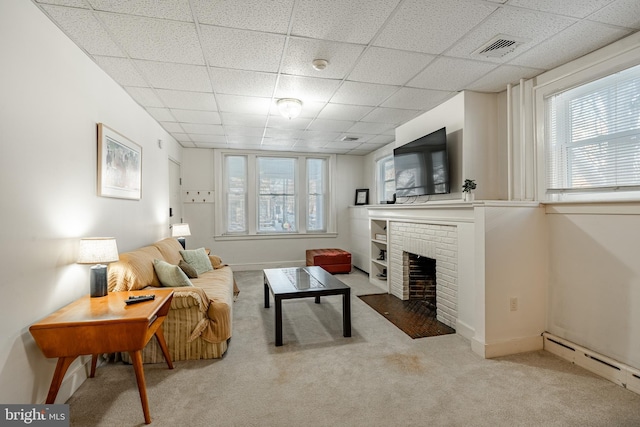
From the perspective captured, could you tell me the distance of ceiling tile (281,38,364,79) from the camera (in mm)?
2254

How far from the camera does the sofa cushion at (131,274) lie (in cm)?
247

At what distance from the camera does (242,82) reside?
9.55ft

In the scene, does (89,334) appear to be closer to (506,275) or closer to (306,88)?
(306,88)

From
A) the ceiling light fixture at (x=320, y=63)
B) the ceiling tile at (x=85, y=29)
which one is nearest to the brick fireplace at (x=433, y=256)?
the ceiling light fixture at (x=320, y=63)

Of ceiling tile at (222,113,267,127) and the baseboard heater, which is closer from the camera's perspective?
the baseboard heater

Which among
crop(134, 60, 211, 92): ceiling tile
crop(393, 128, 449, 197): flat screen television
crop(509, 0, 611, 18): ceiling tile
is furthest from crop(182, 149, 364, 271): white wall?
crop(509, 0, 611, 18): ceiling tile

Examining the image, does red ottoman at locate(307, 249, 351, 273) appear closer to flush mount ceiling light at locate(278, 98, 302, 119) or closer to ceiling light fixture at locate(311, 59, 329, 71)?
flush mount ceiling light at locate(278, 98, 302, 119)

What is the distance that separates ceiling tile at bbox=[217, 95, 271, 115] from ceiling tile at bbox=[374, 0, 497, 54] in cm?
161

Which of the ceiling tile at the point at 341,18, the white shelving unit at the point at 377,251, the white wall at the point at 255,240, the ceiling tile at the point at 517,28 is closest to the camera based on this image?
the ceiling tile at the point at 341,18

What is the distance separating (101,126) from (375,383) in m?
2.99

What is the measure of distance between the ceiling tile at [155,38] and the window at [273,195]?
3714 mm

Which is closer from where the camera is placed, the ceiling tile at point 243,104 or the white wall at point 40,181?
the white wall at point 40,181

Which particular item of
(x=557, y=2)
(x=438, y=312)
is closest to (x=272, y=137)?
(x=438, y=312)

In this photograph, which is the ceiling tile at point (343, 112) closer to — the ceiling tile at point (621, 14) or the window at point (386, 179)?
the window at point (386, 179)
